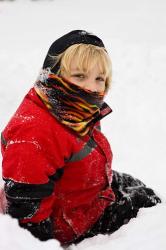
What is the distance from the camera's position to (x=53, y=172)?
249 cm

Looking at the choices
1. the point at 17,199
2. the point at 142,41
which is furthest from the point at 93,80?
the point at 142,41

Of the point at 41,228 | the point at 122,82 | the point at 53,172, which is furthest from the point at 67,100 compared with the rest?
the point at 122,82

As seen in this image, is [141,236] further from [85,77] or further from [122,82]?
[122,82]

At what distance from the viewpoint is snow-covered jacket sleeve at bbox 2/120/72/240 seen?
2.37 metres

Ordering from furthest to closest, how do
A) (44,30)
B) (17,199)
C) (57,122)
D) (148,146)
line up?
(44,30), (148,146), (57,122), (17,199)

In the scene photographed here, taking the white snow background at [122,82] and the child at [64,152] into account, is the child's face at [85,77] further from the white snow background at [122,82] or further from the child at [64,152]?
the white snow background at [122,82]

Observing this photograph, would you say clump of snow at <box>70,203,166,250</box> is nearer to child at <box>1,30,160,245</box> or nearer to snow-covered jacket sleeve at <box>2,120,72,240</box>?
child at <box>1,30,160,245</box>

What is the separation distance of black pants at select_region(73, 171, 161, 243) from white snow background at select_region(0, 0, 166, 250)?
0.57 feet

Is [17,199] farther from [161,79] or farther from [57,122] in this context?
[161,79]

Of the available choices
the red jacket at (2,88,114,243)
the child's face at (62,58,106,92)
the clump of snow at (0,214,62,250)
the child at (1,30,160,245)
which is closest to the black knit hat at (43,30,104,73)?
the child at (1,30,160,245)

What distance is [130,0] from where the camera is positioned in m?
13.6

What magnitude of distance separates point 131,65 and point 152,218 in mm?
5087

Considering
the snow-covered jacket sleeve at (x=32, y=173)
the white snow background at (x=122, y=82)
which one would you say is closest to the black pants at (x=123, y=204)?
the white snow background at (x=122, y=82)

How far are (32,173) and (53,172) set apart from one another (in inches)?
6.7
